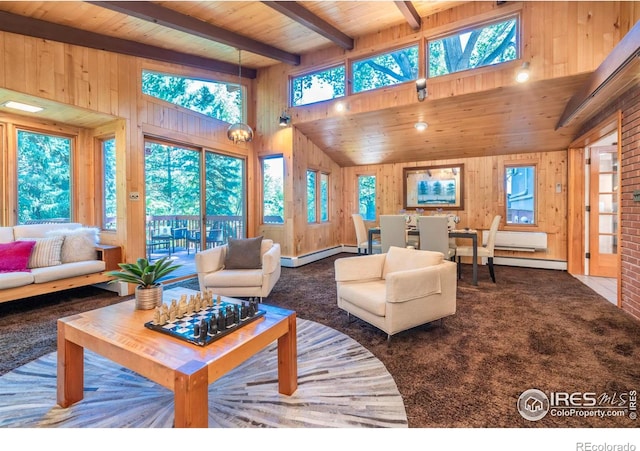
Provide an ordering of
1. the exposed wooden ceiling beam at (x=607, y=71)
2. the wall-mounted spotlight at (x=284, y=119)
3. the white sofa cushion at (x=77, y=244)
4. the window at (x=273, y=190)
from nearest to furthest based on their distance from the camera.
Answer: the exposed wooden ceiling beam at (x=607, y=71) → the white sofa cushion at (x=77, y=244) → the wall-mounted spotlight at (x=284, y=119) → the window at (x=273, y=190)

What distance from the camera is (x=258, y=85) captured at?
5.90 metres

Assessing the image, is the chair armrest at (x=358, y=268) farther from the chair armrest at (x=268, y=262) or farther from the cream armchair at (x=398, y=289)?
the chair armrest at (x=268, y=262)

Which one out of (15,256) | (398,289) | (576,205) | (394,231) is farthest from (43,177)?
(576,205)

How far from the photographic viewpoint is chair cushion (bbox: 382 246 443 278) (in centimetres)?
270

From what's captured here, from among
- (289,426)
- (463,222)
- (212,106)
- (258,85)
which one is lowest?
(289,426)

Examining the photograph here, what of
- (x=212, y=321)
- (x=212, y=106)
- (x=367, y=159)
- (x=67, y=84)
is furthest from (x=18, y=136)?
(x=367, y=159)

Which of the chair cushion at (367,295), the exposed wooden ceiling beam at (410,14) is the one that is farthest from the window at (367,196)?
the chair cushion at (367,295)

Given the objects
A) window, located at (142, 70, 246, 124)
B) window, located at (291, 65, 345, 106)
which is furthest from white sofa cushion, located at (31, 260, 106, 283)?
window, located at (291, 65, 345, 106)

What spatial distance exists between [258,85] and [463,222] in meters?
4.87

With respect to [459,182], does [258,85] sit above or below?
above

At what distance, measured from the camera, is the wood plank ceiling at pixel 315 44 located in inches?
130

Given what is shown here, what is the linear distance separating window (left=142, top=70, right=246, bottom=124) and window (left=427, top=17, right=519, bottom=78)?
138 inches

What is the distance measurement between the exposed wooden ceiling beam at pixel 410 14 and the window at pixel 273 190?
2.96 metres
